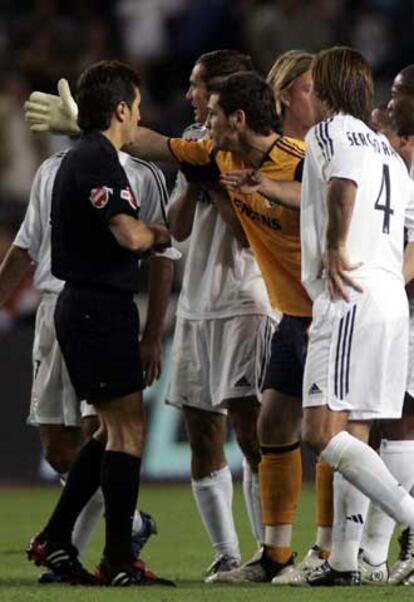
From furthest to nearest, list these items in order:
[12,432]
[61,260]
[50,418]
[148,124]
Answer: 1. [148,124]
2. [12,432]
3. [50,418]
4. [61,260]

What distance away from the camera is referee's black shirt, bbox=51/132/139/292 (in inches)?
304

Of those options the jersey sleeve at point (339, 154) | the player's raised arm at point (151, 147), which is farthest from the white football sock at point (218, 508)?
the jersey sleeve at point (339, 154)

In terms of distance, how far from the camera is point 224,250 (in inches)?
346

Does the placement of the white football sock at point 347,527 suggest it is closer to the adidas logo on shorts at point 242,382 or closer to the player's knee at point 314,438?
the player's knee at point 314,438

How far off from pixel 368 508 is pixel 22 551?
234cm

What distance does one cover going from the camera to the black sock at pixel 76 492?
788 cm

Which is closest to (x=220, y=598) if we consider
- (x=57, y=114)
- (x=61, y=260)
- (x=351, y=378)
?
(x=351, y=378)

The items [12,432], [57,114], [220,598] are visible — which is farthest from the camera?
[12,432]

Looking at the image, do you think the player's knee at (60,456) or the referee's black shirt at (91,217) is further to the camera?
the player's knee at (60,456)

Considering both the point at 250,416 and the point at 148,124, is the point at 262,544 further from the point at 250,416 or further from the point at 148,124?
the point at 148,124

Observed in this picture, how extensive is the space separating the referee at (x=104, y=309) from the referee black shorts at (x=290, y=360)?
24.3 inches

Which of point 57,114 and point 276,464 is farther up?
point 57,114

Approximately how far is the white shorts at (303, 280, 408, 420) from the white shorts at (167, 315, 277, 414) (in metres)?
1.10

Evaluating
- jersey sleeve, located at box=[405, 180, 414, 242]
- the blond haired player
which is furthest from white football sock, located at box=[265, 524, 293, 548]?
jersey sleeve, located at box=[405, 180, 414, 242]
